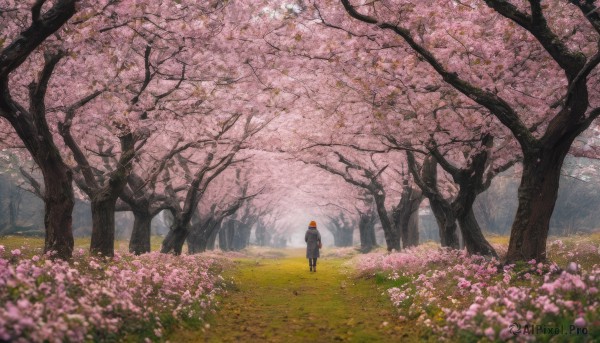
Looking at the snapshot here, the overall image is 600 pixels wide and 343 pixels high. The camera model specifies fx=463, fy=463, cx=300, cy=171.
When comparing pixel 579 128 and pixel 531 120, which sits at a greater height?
pixel 531 120

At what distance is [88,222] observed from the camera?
2231 inches

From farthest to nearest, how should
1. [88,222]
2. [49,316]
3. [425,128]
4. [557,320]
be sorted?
[88,222]
[425,128]
[557,320]
[49,316]

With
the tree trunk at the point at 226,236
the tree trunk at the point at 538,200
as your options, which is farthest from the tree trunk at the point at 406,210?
the tree trunk at the point at 226,236

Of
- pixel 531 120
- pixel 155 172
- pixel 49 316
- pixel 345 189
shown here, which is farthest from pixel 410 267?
pixel 345 189

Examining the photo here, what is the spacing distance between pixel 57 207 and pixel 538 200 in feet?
40.3

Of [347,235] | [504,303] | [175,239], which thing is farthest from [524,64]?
[347,235]

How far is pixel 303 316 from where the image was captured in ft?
34.5

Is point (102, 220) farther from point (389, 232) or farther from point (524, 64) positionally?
point (389, 232)

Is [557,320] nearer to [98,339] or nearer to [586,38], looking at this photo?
[98,339]

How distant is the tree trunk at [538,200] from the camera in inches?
436

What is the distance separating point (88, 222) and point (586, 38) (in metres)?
56.0

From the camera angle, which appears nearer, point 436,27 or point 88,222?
point 436,27

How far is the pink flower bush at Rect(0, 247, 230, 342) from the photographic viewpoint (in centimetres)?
523

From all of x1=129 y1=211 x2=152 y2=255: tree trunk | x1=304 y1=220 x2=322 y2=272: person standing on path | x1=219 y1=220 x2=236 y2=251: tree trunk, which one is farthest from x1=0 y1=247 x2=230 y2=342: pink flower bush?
x1=219 y1=220 x2=236 y2=251: tree trunk
